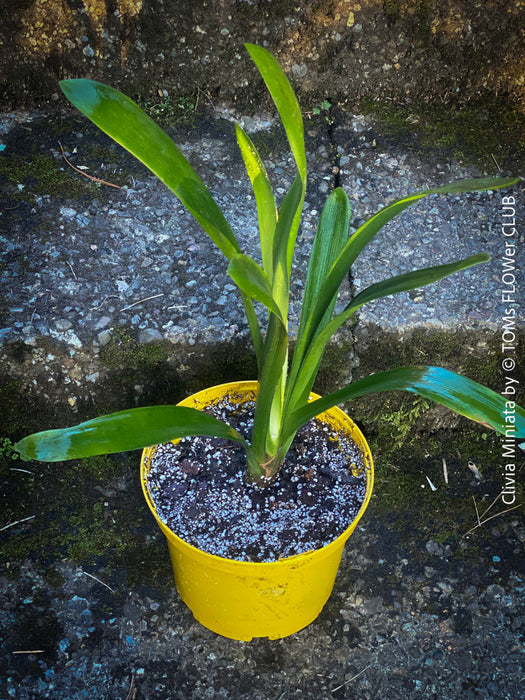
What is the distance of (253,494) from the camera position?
1291 millimetres

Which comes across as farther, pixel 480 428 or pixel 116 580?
pixel 480 428

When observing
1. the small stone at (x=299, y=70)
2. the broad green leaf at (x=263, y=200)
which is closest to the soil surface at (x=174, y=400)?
the small stone at (x=299, y=70)

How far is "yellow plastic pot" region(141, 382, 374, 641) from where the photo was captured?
1172 millimetres

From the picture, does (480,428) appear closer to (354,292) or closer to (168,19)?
(354,292)

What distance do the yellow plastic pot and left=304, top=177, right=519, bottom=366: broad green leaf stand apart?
30 centimetres

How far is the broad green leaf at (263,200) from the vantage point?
3.45 ft

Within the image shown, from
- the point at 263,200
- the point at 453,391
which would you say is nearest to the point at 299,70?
the point at 263,200

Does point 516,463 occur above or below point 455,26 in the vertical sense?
below

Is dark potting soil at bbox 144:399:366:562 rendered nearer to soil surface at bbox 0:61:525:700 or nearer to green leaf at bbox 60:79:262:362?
soil surface at bbox 0:61:525:700

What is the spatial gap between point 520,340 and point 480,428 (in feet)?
0.88

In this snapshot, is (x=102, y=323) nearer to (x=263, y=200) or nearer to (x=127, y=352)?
(x=127, y=352)

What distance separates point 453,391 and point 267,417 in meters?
0.33

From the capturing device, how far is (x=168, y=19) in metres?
1.80

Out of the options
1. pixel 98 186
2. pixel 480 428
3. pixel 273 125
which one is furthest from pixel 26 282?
pixel 480 428
